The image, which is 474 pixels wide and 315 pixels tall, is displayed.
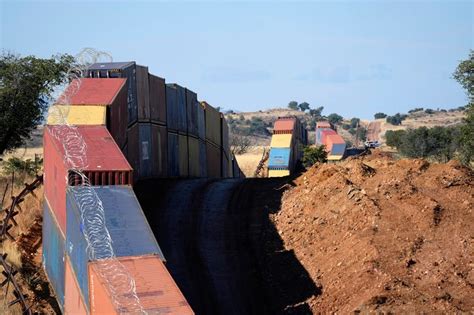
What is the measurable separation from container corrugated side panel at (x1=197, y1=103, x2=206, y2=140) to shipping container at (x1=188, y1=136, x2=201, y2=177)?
1524mm

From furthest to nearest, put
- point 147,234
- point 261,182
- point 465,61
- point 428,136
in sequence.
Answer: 1. point 428,136
2. point 465,61
3. point 261,182
4. point 147,234

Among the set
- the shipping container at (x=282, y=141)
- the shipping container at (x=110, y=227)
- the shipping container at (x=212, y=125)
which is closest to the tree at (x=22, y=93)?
the shipping container at (x=212, y=125)

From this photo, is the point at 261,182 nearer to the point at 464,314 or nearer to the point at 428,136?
the point at 464,314

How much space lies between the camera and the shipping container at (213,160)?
52.7 meters

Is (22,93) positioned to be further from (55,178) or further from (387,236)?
(387,236)

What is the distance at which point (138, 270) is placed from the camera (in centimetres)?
1695

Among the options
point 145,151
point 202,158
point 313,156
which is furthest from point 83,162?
point 313,156

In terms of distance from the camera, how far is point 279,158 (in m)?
61.3

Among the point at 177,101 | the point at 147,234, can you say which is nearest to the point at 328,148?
the point at 177,101

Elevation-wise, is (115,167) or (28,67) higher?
(28,67)

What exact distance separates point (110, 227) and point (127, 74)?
A: 53.4 feet

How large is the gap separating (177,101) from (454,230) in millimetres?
25028

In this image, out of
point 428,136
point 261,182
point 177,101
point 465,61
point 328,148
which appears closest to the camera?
point 261,182

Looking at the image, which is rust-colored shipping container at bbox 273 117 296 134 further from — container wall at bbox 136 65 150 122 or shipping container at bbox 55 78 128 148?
shipping container at bbox 55 78 128 148
